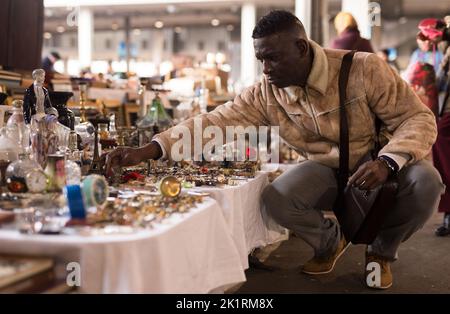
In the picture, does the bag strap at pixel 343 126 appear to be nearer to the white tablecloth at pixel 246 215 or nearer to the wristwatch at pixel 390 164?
the wristwatch at pixel 390 164

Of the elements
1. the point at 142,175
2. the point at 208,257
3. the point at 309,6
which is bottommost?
the point at 208,257

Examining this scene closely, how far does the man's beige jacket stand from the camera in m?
2.62

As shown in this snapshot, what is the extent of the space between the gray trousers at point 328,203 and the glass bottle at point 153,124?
94 centimetres

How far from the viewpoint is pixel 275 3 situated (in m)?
15.1

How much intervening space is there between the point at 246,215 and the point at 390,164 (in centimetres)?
70

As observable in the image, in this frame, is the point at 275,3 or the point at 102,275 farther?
the point at 275,3

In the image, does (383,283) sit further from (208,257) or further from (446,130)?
(446,130)

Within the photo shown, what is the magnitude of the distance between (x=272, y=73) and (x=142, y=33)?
22867mm

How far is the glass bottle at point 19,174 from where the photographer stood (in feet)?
6.56

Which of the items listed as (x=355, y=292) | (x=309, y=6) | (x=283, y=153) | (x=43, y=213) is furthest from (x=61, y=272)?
Result: (x=309, y=6)

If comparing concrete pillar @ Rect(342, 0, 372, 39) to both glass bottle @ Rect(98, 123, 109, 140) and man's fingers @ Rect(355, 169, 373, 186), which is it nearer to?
glass bottle @ Rect(98, 123, 109, 140)

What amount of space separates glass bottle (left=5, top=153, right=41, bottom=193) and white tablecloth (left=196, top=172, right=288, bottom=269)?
2.24ft

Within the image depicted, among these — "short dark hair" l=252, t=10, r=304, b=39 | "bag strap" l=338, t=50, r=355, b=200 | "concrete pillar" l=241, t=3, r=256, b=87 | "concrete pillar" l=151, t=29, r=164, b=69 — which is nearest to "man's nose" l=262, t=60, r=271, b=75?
"short dark hair" l=252, t=10, r=304, b=39

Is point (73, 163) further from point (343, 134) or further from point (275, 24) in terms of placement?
point (343, 134)
